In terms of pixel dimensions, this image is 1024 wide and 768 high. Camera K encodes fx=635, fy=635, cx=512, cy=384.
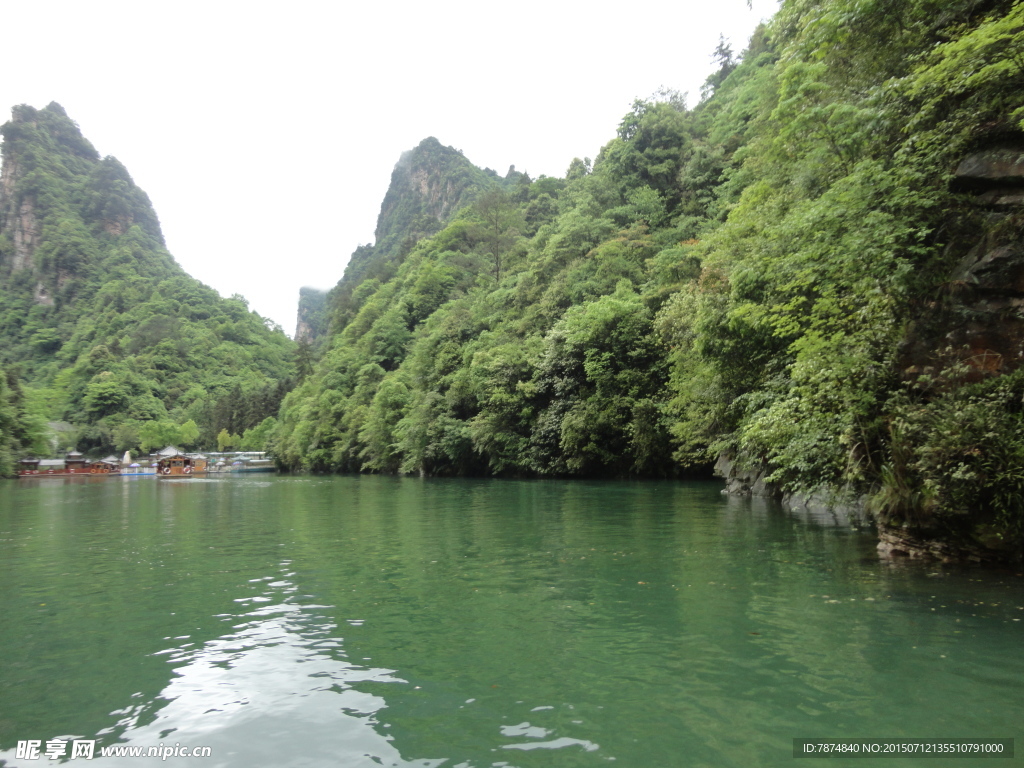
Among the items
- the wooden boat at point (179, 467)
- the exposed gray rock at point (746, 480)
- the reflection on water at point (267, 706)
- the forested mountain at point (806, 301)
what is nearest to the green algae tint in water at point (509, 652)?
the reflection on water at point (267, 706)

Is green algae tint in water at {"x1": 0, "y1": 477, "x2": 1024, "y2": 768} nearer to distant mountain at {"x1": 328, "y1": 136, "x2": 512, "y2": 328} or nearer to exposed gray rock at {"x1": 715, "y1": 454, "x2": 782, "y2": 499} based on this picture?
exposed gray rock at {"x1": 715, "y1": 454, "x2": 782, "y2": 499}

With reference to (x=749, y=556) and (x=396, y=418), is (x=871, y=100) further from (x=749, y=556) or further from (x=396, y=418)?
(x=396, y=418)

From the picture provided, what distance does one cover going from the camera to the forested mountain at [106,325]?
108m

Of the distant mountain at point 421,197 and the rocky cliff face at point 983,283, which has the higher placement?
the distant mountain at point 421,197

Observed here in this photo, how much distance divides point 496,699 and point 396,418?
57281 millimetres

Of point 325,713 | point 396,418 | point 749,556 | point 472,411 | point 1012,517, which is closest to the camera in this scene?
point 325,713

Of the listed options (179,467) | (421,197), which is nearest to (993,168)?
(179,467)

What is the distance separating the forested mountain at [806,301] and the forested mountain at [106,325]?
5426 cm

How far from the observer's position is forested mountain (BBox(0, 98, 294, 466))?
355 feet

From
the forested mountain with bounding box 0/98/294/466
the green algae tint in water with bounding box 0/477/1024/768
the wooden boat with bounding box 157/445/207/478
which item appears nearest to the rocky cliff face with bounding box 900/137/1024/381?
the green algae tint in water with bounding box 0/477/1024/768

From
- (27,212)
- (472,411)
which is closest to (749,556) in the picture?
(472,411)

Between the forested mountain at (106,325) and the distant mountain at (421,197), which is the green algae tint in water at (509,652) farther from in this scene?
the distant mountain at (421,197)

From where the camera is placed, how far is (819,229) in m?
12.4

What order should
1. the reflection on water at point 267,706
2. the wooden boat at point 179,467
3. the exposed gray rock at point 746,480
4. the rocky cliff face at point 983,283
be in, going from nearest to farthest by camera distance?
the reflection on water at point 267,706, the rocky cliff face at point 983,283, the exposed gray rock at point 746,480, the wooden boat at point 179,467
